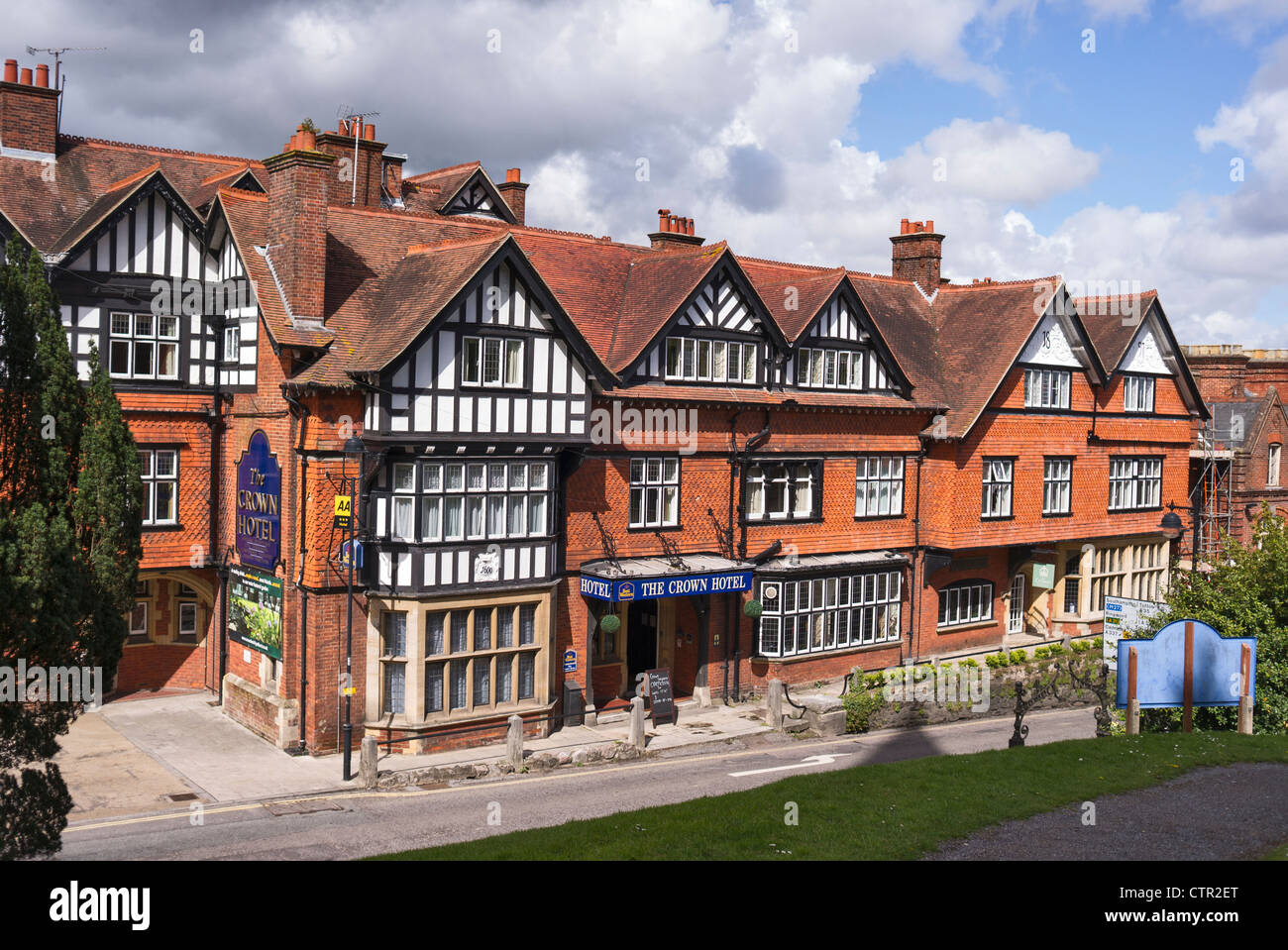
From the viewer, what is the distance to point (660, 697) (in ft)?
79.6

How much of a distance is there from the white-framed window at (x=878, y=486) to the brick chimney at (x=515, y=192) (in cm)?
1368

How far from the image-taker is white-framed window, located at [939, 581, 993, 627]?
31125 mm

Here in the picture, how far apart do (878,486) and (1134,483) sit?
34.9 feet

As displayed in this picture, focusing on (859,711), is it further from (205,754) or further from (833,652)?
(205,754)

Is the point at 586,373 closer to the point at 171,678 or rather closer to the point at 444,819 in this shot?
the point at 444,819

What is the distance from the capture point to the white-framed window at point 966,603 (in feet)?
102

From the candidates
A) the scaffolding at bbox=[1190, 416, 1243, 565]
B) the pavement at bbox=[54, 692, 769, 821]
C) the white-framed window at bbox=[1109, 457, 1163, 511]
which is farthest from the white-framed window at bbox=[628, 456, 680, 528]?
the scaffolding at bbox=[1190, 416, 1243, 565]

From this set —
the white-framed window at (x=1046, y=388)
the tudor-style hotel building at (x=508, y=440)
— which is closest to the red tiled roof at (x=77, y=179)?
the tudor-style hotel building at (x=508, y=440)

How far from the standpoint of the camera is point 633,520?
984 inches

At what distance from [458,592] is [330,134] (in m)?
10.6

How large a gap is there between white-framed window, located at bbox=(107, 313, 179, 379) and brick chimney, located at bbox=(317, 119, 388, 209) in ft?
15.7

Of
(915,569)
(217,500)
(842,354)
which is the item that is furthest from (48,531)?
(915,569)

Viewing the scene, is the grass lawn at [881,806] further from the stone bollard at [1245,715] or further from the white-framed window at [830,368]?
the white-framed window at [830,368]

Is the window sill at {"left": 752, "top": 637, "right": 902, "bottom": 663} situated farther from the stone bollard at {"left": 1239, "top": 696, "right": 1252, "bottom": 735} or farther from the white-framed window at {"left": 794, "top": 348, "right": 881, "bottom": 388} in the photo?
the stone bollard at {"left": 1239, "top": 696, "right": 1252, "bottom": 735}
